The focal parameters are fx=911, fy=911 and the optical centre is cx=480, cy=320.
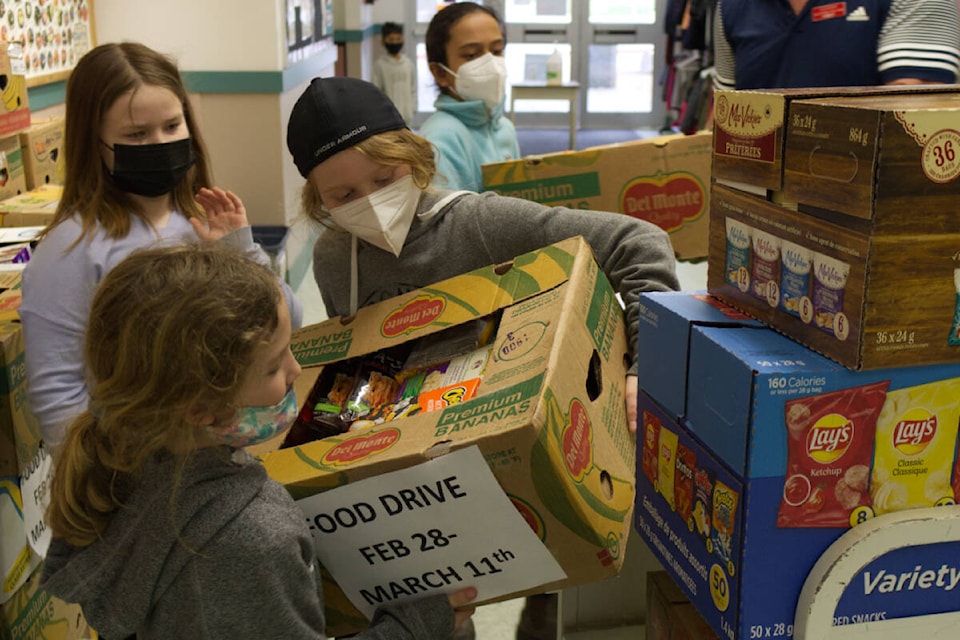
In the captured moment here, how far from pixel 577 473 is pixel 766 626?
10.3 inches

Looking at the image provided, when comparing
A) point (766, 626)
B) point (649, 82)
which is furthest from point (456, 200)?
point (649, 82)

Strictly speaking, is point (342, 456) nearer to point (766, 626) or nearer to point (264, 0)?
point (766, 626)

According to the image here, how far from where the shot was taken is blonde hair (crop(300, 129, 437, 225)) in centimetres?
161

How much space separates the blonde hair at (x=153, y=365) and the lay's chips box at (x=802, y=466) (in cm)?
53

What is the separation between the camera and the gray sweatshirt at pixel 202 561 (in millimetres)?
1024

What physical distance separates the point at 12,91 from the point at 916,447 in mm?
2357

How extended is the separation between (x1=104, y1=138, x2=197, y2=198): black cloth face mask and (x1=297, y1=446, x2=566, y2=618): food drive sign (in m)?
1.00

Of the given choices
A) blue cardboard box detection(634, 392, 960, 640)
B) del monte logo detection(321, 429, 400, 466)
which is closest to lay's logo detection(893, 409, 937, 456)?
blue cardboard box detection(634, 392, 960, 640)

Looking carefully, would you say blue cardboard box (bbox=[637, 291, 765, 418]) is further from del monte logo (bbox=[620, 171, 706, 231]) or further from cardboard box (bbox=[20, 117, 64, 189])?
cardboard box (bbox=[20, 117, 64, 189])

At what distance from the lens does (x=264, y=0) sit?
169 inches

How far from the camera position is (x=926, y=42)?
2.15 metres

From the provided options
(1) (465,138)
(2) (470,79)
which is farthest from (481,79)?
(1) (465,138)

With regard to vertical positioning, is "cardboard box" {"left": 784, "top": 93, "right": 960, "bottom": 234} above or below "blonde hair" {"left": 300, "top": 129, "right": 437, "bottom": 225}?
above

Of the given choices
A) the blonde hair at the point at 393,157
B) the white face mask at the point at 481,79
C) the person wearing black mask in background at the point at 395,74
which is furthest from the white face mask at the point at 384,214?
the person wearing black mask in background at the point at 395,74
